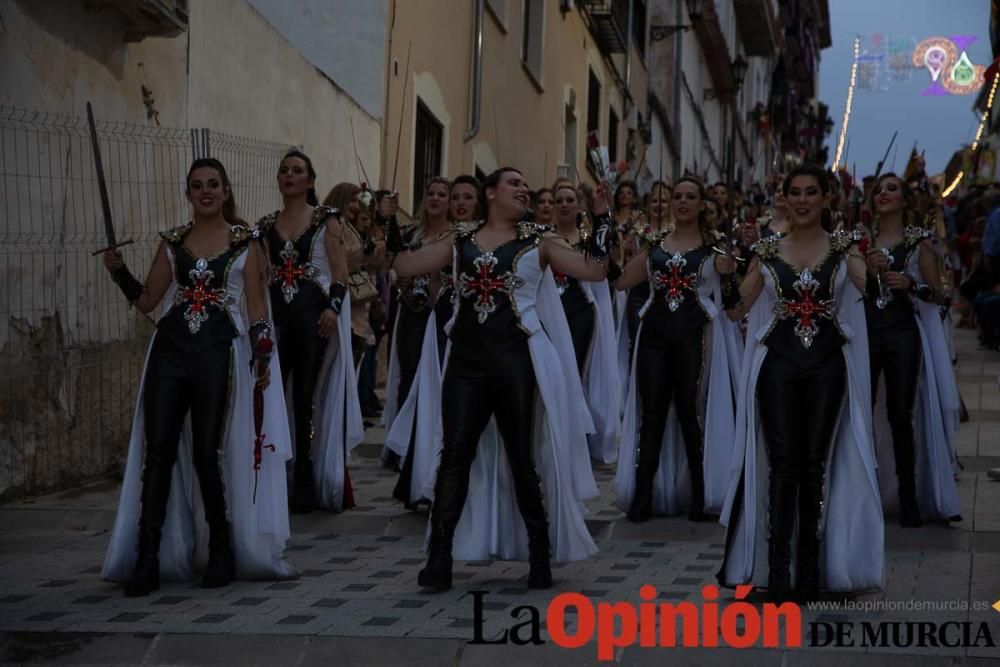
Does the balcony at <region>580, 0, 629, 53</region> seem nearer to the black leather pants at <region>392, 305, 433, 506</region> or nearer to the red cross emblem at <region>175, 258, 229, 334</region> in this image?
the black leather pants at <region>392, 305, 433, 506</region>

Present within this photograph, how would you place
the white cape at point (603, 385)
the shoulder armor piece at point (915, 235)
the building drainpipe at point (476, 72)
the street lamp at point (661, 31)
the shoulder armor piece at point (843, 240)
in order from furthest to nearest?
1. the street lamp at point (661, 31)
2. the building drainpipe at point (476, 72)
3. the white cape at point (603, 385)
4. the shoulder armor piece at point (915, 235)
5. the shoulder armor piece at point (843, 240)

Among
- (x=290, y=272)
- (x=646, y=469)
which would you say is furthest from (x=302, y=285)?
(x=646, y=469)

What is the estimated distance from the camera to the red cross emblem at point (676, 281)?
10.1 m

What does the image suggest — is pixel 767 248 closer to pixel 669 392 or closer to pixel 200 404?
pixel 669 392

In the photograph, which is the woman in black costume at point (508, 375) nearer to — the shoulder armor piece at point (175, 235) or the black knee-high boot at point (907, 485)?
the shoulder armor piece at point (175, 235)

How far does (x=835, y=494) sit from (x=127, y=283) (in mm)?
3421

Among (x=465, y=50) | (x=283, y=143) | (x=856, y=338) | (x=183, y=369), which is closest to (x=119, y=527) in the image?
(x=183, y=369)

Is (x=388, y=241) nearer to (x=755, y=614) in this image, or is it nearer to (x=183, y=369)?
(x=183, y=369)

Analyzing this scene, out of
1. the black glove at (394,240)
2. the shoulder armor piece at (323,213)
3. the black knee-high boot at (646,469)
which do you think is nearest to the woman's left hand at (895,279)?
the black knee-high boot at (646,469)

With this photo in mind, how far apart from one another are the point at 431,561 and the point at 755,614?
→ 1.57 meters

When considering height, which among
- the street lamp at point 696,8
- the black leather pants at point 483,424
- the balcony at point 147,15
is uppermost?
the street lamp at point 696,8

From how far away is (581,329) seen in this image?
1230 centimetres

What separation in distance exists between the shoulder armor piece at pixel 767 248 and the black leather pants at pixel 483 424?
117 cm

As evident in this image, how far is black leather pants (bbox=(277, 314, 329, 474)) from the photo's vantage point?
10203mm
